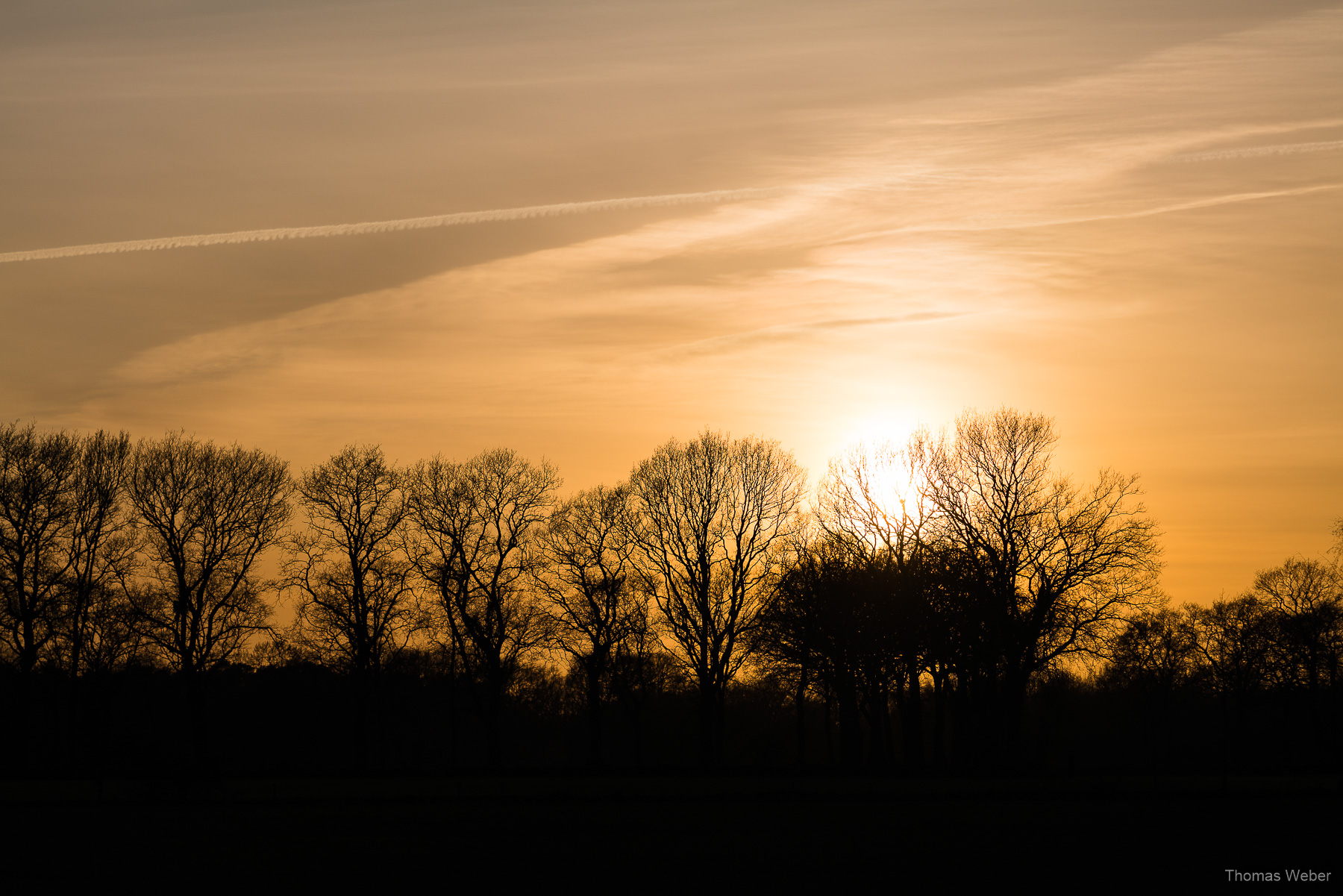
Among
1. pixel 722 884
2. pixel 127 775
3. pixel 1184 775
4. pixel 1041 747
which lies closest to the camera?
pixel 722 884

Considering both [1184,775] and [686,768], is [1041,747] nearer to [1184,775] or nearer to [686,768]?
[1184,775]

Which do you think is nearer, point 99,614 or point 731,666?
point 99,614

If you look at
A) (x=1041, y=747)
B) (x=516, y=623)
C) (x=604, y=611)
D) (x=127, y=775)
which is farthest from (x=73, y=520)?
(x=1041, y=747)

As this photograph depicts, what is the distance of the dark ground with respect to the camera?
20.4m

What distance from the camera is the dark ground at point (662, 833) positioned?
66.9 ft

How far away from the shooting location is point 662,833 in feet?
87.5

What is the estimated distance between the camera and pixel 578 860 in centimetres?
2233

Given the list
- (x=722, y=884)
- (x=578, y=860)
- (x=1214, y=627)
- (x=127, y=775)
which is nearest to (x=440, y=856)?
(x=578, y=860)

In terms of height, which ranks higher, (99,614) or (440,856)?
(99,614)

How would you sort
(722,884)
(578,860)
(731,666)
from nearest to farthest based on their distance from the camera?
1. (722,884)
2. (578,860)
3. (731,666)

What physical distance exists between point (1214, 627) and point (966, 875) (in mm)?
74421

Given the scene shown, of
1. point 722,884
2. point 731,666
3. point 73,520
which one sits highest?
point 73,520

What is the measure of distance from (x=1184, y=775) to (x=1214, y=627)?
37.3 m

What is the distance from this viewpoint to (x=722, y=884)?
64.1 ft
